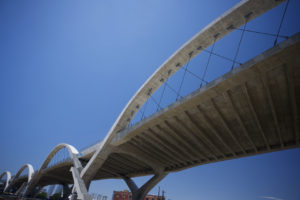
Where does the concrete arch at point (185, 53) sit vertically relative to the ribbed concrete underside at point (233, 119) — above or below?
above

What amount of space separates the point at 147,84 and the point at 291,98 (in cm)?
1399

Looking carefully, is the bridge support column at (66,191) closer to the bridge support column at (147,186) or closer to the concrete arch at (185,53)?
the bridge support column at (147,186)

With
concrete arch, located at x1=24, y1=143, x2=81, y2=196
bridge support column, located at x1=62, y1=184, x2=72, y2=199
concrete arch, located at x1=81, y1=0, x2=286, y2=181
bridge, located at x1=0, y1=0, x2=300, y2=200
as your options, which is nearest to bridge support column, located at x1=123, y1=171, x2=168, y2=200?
bridge, located at x1=0, y1=0, x2=300, y2=200

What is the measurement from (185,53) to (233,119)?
8.82m

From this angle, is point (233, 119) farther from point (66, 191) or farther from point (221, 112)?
point (66, 191)

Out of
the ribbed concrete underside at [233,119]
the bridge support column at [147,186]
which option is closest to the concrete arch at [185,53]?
the ribbed concrete underside at [233,119]

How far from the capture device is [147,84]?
21.6 metres

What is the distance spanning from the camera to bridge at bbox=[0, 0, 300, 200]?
13.7 m

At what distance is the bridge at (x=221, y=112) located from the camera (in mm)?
13711

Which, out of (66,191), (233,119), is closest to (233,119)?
(233,119)

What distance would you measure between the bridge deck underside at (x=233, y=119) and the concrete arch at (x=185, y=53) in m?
2.23

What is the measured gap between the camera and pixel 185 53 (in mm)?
19016

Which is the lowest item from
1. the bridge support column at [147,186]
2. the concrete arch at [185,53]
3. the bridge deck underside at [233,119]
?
the bridge support column at [147,186]

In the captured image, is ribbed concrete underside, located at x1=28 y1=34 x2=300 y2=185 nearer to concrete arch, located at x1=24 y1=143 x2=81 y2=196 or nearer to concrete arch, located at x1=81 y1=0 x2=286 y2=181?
concrete arch, located at x1=81 y1=0 x2=286 y2=181
